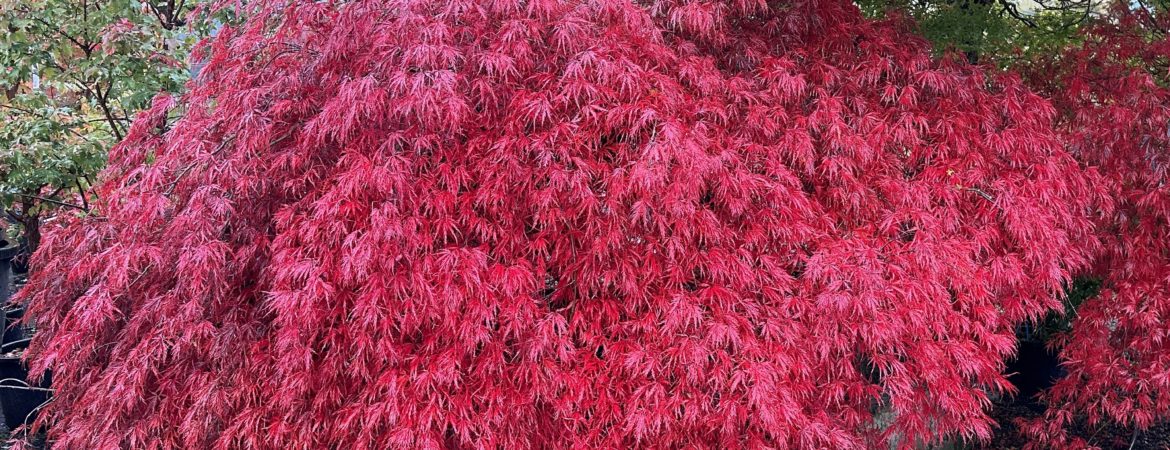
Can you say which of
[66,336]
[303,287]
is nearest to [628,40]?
[303,287]

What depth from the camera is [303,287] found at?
2082 mm

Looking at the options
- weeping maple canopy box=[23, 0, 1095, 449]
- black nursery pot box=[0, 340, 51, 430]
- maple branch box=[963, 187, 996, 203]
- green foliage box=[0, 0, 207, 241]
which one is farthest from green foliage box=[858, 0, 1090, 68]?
black nursery pot box=[0, 340, 51, 430]

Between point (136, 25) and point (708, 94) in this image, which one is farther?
point (136, 25)

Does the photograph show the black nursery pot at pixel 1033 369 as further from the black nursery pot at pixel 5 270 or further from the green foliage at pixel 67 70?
the black nursery pot at pixel 5 270

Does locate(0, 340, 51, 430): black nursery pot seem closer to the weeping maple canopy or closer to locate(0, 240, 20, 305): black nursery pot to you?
locate(0, 240, 20, 305): black nursery pot

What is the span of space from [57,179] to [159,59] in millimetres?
699

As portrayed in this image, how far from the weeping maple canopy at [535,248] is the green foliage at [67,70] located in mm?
1053

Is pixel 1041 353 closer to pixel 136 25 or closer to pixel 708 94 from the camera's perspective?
pixel 708 94

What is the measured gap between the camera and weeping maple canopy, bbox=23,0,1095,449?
2.06 m

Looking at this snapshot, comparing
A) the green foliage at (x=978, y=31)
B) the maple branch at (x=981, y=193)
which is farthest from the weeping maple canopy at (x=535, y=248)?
the green foliage at (x=978, y=31)

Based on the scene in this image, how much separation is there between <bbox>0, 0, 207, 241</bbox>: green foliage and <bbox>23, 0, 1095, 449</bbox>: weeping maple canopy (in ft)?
3.45

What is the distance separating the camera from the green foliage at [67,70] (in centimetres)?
357

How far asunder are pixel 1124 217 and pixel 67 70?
4.44 m

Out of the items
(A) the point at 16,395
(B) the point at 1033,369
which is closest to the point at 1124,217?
(B) the point at 1033,369
